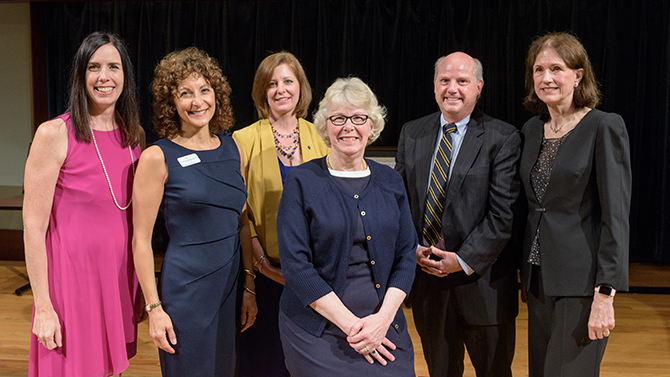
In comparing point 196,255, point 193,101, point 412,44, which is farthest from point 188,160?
point 412,44

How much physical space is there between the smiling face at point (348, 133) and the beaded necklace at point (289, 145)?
520mm

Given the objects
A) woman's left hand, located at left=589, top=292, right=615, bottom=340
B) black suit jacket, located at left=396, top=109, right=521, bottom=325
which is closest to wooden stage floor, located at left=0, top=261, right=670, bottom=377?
black suit jacket, located at left=396, top=109, right=521, bottom=325

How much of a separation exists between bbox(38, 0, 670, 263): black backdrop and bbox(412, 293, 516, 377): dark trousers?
3467mm

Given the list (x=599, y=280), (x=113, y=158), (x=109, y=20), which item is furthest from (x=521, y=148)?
(x=109, y=20)

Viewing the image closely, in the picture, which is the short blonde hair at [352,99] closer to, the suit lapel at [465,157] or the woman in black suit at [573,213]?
the suit lapel at [465,157]

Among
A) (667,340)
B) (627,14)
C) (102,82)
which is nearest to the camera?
(102,82)

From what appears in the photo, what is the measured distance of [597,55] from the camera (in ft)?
17.3

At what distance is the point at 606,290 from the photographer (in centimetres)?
192

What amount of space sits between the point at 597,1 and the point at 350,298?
4889 millimetres

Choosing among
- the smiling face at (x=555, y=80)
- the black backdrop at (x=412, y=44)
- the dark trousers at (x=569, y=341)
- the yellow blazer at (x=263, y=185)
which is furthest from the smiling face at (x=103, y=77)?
the black backdrop at (x=412, y=44)

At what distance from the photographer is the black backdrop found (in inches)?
206

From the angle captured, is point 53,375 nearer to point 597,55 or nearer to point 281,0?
point 281,0

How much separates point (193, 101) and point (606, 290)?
67.2 inches

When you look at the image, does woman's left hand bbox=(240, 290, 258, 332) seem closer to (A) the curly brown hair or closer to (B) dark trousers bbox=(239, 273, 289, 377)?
(B) dark trousers bbox=(239, 273, 289, 377)
